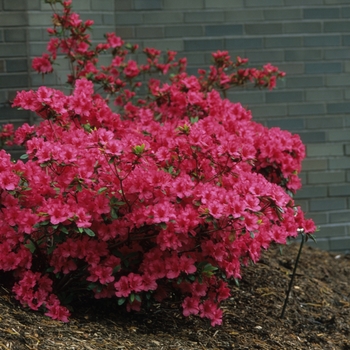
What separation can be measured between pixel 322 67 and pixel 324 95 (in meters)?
0.22

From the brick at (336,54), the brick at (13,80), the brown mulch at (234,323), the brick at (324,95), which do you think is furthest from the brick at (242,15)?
the brown mulch at (234,323)

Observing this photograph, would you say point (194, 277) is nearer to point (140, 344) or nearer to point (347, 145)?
point (140, 344)

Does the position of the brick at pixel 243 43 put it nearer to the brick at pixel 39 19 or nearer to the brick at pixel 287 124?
the brick at pixel 287 124

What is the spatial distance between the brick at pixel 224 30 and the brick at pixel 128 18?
51 centimetres

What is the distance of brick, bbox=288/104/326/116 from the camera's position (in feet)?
18.2

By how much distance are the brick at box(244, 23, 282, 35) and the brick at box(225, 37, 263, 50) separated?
54mm

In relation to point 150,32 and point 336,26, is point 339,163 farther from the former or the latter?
point 150,32

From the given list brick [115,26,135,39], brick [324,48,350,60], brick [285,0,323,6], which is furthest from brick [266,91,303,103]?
brick [115,26,135,39]

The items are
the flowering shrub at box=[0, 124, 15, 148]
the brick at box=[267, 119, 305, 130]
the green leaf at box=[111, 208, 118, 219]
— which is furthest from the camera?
the brick at box=[267, 119, 305, 130]

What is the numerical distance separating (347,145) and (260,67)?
960 mm

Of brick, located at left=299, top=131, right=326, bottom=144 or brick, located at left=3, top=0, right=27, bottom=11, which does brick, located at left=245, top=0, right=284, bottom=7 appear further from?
brick, located at left=3, top=0, right=27, bottom=11

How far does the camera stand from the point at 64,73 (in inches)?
197

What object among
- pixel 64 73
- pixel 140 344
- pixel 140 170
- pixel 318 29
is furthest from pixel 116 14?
Result: pixel 140 344

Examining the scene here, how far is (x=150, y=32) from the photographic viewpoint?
536cm
